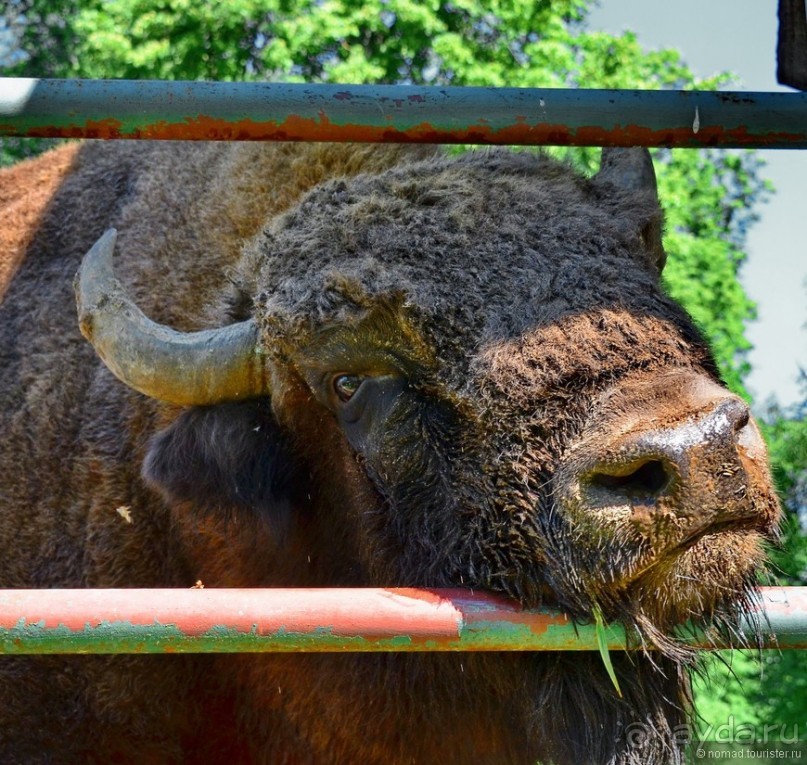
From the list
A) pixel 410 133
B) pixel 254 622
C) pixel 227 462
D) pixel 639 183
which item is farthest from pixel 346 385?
pixel 639 183

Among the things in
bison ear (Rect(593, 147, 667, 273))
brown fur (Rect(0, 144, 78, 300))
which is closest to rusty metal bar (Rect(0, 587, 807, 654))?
bison ear (Rect(593, 147, 667, 273))

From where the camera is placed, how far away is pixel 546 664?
3346 millimetres

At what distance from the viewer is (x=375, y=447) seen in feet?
11.8

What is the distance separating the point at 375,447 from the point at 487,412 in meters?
0.55

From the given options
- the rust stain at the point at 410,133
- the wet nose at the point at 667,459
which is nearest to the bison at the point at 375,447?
the wet nose at the point at 667,459

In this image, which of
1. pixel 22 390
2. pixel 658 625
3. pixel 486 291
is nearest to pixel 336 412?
pixel 486 291

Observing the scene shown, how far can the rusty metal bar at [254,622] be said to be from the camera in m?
2.42

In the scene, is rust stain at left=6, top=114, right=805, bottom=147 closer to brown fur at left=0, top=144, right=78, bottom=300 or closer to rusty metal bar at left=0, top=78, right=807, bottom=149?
rusty metal bar at left=0, top=78, right=807, bottom=149

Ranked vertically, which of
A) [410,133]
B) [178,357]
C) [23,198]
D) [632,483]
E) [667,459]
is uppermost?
[410,133]

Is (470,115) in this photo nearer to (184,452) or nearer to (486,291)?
(486,291)

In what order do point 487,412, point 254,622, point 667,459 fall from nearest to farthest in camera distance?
point 254,622, point 667,459, point 487,412

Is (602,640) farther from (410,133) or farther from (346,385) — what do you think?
(410,133)

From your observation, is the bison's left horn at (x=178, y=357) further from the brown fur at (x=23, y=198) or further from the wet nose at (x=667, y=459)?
the brown fur at (x=23, y=198)

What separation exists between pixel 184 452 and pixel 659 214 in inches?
81.5
